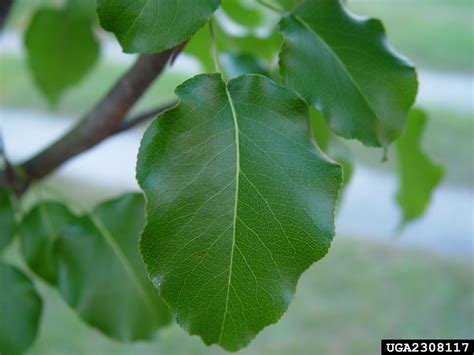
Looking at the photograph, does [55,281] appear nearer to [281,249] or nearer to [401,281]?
[281,249]

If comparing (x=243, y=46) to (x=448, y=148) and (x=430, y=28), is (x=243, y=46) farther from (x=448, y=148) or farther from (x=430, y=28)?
(x=430, y=28)

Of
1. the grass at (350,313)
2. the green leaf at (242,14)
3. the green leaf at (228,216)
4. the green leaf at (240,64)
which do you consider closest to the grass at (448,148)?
the grass at (350,313)

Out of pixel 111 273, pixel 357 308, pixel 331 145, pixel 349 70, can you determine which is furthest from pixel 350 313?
pixel 349 70

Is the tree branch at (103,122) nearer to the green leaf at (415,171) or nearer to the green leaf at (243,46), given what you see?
the green leaf at (243,46)

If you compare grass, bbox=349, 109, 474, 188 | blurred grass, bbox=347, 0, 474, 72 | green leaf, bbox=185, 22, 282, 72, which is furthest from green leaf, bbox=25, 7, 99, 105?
blurred grass, bbox=347, 0, 474, 72

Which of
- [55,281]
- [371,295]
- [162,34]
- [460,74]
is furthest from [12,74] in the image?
[162,34]
